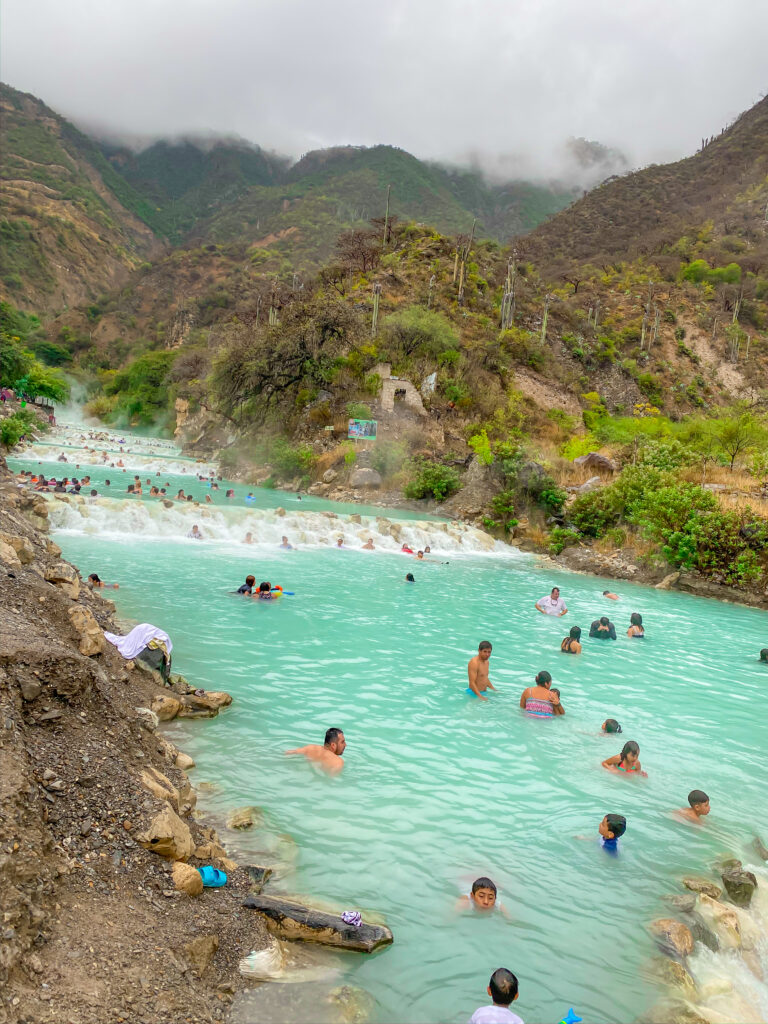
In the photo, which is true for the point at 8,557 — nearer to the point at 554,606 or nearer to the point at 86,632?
the point at 86,632

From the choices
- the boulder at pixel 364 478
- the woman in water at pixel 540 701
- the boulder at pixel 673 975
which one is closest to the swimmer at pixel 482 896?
the boulder at pixel 673 975

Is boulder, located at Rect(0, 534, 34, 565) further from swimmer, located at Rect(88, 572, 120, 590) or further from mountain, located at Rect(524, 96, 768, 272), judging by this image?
mountain, located at Rect(524, 96, 768, 272)

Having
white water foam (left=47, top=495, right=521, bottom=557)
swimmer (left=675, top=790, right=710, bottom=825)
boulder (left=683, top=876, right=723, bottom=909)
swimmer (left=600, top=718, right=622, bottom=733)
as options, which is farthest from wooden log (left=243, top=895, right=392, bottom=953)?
white water foam (left=47, top=495, right=521, bottom=557)

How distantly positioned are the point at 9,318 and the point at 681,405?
67.5m

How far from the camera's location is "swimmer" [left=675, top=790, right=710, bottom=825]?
6203 mm

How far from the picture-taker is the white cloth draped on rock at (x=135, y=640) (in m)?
7.46

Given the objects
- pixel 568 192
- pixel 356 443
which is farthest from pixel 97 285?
pixel 568 192

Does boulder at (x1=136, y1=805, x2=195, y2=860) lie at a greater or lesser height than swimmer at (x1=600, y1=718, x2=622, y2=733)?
greater

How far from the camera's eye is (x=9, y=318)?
70.9 meters

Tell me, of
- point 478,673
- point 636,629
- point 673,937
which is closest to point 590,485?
point 636,629

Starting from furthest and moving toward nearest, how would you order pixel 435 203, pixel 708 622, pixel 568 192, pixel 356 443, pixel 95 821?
1. pixel 568 192
2. pixel 435 203
3. pixel 356 443
4. pixel 708 622
5. pixel 95 821

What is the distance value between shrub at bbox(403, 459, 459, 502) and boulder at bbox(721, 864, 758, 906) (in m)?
24.0

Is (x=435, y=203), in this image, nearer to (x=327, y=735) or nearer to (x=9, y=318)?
(x=9, y=318)

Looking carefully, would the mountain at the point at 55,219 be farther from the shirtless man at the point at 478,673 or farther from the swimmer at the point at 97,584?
Answer: the shirtless man at the point at 478,673
